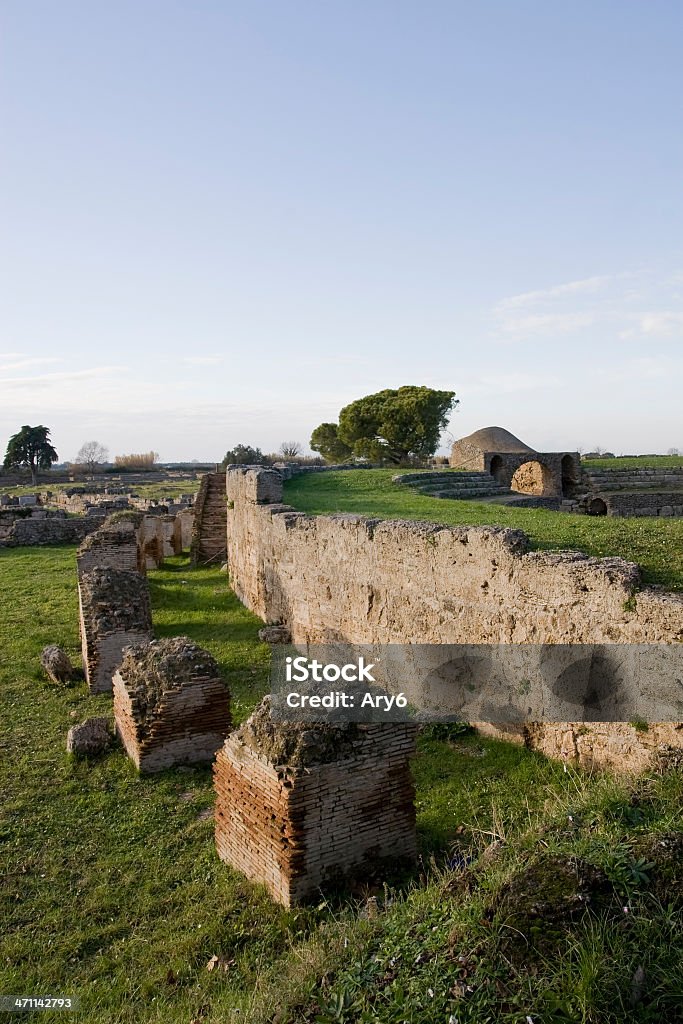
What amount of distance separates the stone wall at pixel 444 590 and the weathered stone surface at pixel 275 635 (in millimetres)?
128

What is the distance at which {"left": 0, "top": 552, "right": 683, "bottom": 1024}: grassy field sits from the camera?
2.71 metres

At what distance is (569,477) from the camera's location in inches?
922

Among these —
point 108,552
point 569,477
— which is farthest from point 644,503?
point 108,552

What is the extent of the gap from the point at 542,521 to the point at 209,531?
10118 mm

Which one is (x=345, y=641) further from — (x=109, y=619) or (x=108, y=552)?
(x=108, y=552)

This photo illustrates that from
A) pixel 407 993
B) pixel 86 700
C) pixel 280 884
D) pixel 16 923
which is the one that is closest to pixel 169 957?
pixel 280 884

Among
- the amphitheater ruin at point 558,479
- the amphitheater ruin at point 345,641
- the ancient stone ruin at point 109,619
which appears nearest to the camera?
the amphitheater ruin at point 345,641

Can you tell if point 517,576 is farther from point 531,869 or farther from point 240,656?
point 240,656

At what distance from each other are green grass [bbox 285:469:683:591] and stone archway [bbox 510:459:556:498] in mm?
8865

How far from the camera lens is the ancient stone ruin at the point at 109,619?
8.27 m

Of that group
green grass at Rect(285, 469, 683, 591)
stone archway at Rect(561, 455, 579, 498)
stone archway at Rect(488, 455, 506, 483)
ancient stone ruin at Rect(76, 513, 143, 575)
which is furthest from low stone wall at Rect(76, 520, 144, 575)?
stone archway at Rect(561, 455, 579, 498)

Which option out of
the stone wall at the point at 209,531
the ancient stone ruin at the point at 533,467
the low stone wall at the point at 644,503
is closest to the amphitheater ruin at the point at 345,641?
the stone wall at the point at 209,531

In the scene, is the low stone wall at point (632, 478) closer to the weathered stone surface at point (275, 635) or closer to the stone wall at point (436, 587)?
the stone wall at point (436, 587)

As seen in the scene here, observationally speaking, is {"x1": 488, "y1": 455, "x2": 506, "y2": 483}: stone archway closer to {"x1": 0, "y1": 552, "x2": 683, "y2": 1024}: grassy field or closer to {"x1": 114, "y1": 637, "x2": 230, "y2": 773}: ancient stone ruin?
{"x1": 0, "y1": 552, "x2": 683, "y2": 1024}: grassy field
